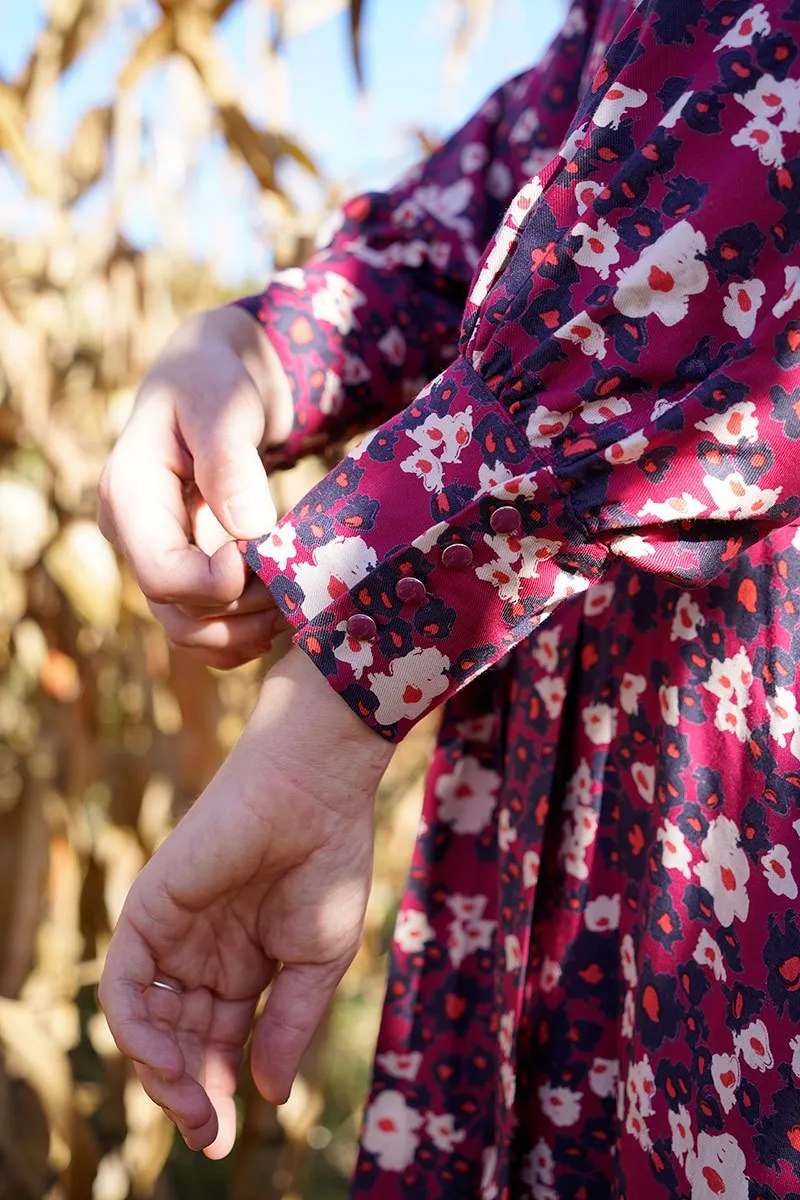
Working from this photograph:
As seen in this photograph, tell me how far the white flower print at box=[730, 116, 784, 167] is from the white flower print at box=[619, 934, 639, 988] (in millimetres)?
337

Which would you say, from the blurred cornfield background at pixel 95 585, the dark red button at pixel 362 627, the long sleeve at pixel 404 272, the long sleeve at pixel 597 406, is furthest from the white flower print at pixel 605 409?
the blurred cornfield background at pixel 95 585

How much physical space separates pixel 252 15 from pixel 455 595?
2.82 feet

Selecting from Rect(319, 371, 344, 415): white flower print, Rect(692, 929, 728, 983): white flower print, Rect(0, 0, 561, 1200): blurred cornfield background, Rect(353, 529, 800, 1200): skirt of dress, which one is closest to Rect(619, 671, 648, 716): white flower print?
Rect(353, 529, 800, 1200): skirt of dress

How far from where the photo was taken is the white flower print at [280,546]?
0.36 m

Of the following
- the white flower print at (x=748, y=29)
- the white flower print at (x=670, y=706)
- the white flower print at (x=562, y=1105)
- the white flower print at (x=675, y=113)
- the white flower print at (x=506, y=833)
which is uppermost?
the white flower print at (x=748, y=29)

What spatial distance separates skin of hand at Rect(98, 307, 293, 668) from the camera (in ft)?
1.27

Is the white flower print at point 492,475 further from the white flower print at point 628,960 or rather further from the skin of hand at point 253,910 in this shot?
the white flower print at point 628,960

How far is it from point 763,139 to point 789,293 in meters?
0.05

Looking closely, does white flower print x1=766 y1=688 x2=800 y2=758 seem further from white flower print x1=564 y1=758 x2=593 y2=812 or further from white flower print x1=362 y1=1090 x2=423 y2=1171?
white flower print x1=362 y1=1090 x2=423 y2=1171

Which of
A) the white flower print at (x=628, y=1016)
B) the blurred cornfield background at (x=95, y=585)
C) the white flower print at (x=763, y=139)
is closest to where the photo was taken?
the white flower print at (x=763, y=139)

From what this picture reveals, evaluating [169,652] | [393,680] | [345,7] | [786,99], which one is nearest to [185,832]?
[393,680]

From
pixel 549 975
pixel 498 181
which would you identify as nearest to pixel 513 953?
pixel 549 975

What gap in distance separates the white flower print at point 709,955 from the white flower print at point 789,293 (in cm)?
24

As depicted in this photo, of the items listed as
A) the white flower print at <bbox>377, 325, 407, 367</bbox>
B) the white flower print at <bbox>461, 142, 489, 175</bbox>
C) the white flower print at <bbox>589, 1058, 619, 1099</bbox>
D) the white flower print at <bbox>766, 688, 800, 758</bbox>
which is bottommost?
the white flower print at <bbox>589, 1058, 619, 1099</bbox>
